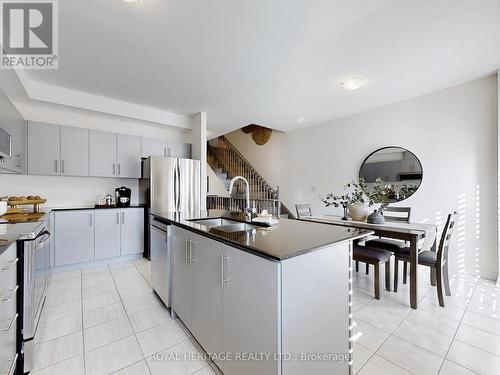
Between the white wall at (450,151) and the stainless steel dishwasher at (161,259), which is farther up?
the white wall at (450,151)

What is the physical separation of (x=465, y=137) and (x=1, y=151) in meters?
5.32

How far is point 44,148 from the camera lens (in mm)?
3104

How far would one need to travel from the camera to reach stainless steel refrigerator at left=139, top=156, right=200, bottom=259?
→ 360 centimetres

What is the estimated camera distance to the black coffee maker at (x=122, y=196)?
3732mm

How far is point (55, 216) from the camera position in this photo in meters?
3.00

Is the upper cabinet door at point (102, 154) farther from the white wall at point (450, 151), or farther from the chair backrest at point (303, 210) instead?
the white wall at point (450, 151)

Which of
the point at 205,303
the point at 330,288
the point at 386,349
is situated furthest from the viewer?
the point at 386,349

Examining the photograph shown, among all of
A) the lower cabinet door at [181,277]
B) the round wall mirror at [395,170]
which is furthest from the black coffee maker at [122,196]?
the round wall mirror at [395,170]

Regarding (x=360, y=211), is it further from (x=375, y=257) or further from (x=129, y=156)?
(x=129, y=156)

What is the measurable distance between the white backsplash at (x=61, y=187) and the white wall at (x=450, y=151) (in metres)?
4.36

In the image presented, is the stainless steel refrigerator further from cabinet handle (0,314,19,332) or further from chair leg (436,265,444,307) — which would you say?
chair leg (436,265,444,307)

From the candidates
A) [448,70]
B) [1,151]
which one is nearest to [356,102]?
[448,70]

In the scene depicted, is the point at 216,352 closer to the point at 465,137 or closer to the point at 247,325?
the point at 247,325

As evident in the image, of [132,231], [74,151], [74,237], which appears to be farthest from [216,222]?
[74,151]
